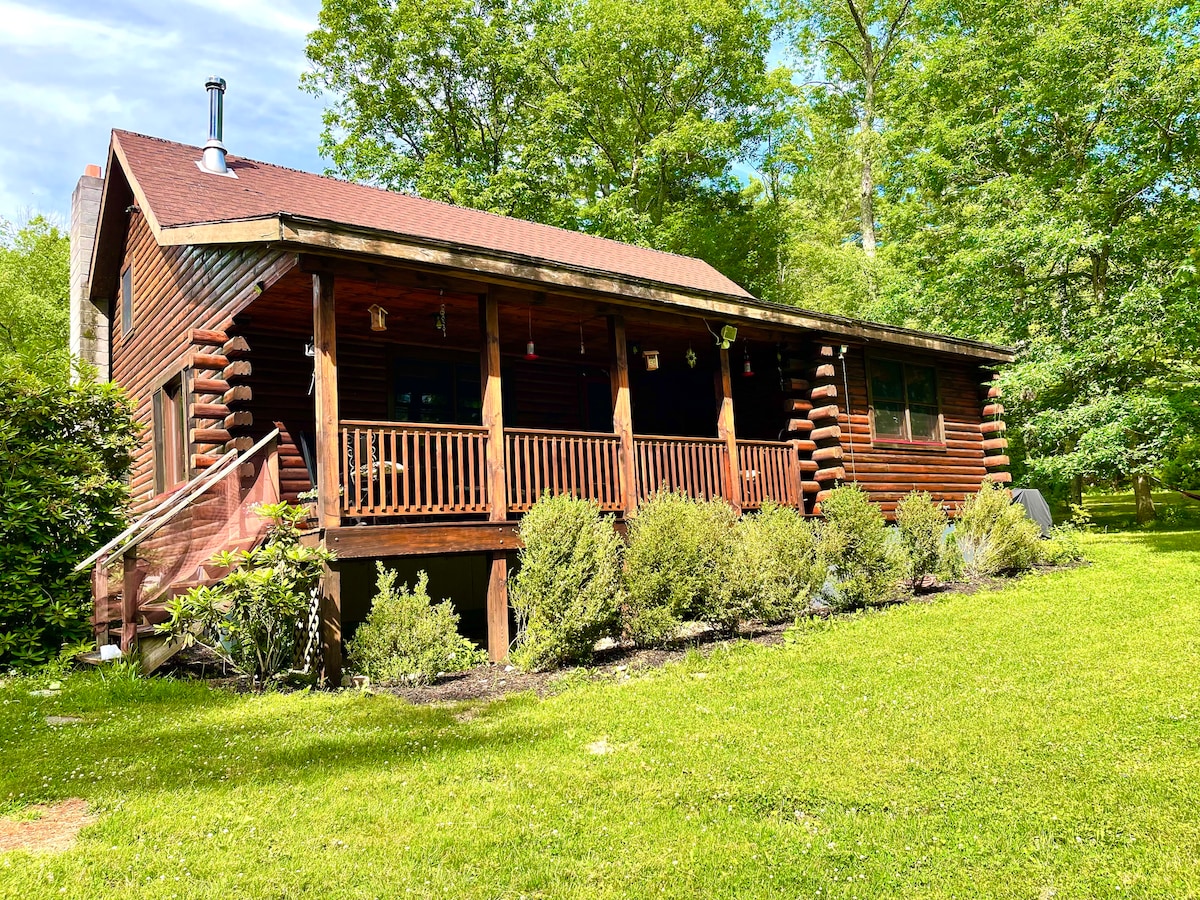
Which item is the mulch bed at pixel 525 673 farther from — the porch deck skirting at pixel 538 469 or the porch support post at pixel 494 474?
the porch deck skirting at pixel 538 469

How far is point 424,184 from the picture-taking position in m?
25.7

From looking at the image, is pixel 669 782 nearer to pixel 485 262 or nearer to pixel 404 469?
pixel 404 469

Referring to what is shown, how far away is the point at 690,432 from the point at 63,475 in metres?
9.62

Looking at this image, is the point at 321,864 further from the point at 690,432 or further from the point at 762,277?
the point at 762,277

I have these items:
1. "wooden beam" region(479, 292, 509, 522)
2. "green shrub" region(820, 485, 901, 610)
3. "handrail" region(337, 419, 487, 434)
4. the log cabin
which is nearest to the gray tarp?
the log cabin

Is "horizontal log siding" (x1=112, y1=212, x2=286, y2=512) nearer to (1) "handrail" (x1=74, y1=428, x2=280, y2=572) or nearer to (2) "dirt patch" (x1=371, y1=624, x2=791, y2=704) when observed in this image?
(1) "handrail" (x1=74, y1=428, x2=280, y2=572)

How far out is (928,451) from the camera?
14164 mm

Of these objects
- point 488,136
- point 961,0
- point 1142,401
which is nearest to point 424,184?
point 488,136

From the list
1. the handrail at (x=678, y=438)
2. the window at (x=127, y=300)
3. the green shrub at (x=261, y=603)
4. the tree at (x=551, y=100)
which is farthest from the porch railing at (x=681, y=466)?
the tree at (x=551, y=100)

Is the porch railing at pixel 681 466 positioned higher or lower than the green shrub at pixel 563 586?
higher

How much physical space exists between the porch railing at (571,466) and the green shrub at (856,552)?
2.54 metres

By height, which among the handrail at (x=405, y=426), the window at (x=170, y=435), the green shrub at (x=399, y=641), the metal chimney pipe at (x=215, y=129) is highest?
the metal chimney pipe at (x=215, y=129)

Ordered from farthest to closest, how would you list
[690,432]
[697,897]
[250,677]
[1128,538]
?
[1128,538], [690,432], [250,677], [697,897]

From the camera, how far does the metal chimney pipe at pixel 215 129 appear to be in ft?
40.4
